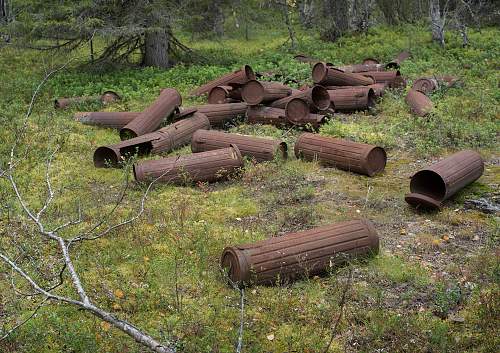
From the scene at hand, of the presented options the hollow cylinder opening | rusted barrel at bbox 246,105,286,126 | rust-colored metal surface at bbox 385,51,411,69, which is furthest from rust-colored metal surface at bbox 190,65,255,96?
the hollow cylinder opening

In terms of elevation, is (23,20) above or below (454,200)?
above

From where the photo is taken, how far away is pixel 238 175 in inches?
388

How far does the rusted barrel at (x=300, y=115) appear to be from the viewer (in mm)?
12148

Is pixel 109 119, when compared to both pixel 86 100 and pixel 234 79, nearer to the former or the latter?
pixel 86 100

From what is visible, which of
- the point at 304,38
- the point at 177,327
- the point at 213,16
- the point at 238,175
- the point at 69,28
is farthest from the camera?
the point at 304,38

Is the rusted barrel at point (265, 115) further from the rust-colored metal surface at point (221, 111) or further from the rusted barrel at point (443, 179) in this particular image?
the rusted barrel at point (443, 179)

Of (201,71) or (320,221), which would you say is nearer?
(320,221)

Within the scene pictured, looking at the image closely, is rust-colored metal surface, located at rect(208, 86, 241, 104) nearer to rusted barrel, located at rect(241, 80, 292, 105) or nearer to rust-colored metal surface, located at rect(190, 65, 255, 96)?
rust-colored metal surface, located at rect(190, 65, 255, 96)

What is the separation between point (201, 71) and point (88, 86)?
335 cm

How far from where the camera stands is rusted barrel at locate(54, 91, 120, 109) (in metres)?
14.1

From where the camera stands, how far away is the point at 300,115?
480 inches

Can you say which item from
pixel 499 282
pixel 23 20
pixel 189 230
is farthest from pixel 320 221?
pixel 23 20

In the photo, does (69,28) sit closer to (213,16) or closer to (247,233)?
(213,16)

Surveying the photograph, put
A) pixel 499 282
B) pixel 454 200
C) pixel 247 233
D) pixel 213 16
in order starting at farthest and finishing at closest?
1. pixel 213 16
2. pixel 454 200
3. pixel 247 233
4. pixel 499 282
